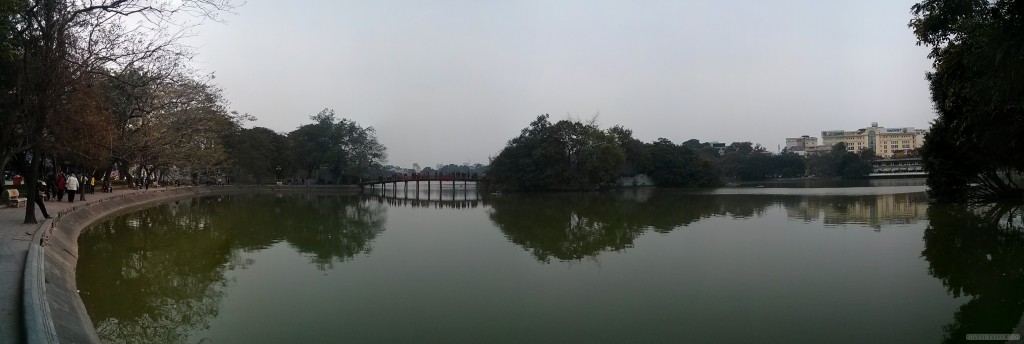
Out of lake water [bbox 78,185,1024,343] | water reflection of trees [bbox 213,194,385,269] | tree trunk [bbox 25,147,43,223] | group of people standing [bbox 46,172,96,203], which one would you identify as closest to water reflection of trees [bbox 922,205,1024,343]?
lake water [bbox 78,185,1024,343]

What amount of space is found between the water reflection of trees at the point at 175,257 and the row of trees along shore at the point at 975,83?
27.0 feet

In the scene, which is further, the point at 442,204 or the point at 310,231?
the point at 442,204

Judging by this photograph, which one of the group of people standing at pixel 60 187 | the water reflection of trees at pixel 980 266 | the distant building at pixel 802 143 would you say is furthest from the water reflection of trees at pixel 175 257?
the distant building at pixel 802 143

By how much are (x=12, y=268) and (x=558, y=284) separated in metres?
6.03

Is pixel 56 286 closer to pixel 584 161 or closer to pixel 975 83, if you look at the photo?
pixel 975 83

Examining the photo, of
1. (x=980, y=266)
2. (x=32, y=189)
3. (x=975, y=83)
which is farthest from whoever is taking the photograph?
(x=32, y=189)

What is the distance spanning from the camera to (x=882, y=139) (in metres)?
92.4

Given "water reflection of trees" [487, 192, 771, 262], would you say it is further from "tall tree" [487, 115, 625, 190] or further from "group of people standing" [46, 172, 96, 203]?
"tall tree" [487, 115, 625, 190]

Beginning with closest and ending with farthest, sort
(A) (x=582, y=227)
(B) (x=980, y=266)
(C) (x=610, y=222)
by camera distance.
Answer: (B) (x=980, y=266) < (A) (x=582, y=227) < (C) (x=610, y=222)

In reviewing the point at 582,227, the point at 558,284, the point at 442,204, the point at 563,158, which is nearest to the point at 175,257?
the point at 558,284

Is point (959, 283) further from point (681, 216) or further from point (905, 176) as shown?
point (905, 176)

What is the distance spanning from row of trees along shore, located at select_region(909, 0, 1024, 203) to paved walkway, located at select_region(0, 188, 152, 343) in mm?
8289

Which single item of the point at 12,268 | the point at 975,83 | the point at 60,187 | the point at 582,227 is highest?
the point at 975,83

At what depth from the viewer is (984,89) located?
6.34 m
